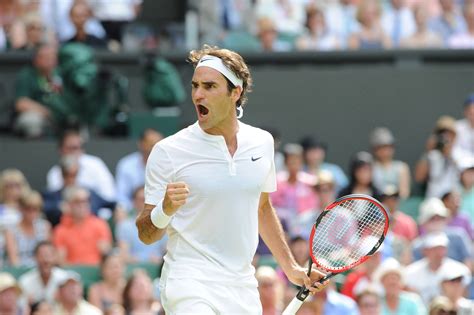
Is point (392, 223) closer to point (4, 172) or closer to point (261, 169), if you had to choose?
point (4, 172)

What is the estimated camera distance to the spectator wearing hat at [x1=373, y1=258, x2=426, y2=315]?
1083cm

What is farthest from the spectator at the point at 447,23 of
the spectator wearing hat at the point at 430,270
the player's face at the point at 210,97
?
the player's face at the point at 210,97

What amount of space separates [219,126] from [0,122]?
7978 millimetres

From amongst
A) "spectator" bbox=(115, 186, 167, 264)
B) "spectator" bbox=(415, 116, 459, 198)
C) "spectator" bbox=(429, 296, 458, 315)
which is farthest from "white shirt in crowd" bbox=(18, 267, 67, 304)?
"spectator" bbox=(415, 116, 459, 198)

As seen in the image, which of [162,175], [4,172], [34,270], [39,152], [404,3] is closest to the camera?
[162,175]

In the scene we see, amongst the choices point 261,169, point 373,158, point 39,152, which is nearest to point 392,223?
point 373,158

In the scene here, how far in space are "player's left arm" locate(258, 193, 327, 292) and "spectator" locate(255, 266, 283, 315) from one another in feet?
10.8

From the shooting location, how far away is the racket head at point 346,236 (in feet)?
22.7

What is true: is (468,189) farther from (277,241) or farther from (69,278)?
(277,241)

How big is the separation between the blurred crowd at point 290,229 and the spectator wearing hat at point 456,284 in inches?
0.4

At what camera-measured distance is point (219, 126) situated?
6816mm

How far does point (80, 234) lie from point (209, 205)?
18.3ft

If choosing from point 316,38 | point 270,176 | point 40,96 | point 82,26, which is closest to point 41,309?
point 40,96

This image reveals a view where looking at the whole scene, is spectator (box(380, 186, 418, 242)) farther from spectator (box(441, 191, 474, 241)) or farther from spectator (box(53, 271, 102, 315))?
spectator (box(53, 271, 102, 315))
